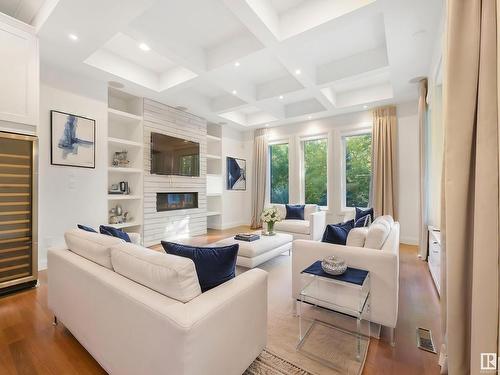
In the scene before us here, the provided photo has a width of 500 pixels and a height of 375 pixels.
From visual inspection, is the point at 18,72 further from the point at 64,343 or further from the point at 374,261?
the point at 374,261

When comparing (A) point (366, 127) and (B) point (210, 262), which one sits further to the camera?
(A) point (366, 127)

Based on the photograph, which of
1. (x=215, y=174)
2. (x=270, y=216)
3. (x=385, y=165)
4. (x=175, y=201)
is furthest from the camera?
(x=215, y=174)

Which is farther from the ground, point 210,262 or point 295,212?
point 210,262

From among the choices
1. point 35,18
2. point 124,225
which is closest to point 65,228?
point 124,225

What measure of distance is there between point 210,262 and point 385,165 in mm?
4829

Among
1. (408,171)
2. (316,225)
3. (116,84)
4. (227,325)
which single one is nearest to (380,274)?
(227,325)

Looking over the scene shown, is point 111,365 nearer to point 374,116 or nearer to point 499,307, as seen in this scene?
point 499,307

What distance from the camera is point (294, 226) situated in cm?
492

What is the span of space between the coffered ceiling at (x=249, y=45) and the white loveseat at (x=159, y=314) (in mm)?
2405

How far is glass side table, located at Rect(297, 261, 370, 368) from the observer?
5.90 feet

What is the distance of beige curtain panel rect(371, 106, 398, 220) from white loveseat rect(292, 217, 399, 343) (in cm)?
297

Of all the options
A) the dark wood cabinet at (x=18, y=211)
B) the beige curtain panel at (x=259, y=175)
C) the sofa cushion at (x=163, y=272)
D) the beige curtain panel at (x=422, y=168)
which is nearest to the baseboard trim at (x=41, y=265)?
the dark wood cabinet at (x=18, y=211)

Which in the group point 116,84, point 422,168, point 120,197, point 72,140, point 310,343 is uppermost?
point 116,84

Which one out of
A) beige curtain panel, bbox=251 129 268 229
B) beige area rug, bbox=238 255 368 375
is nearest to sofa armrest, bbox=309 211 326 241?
beige curtain panel, bbox=251 129 268 229
